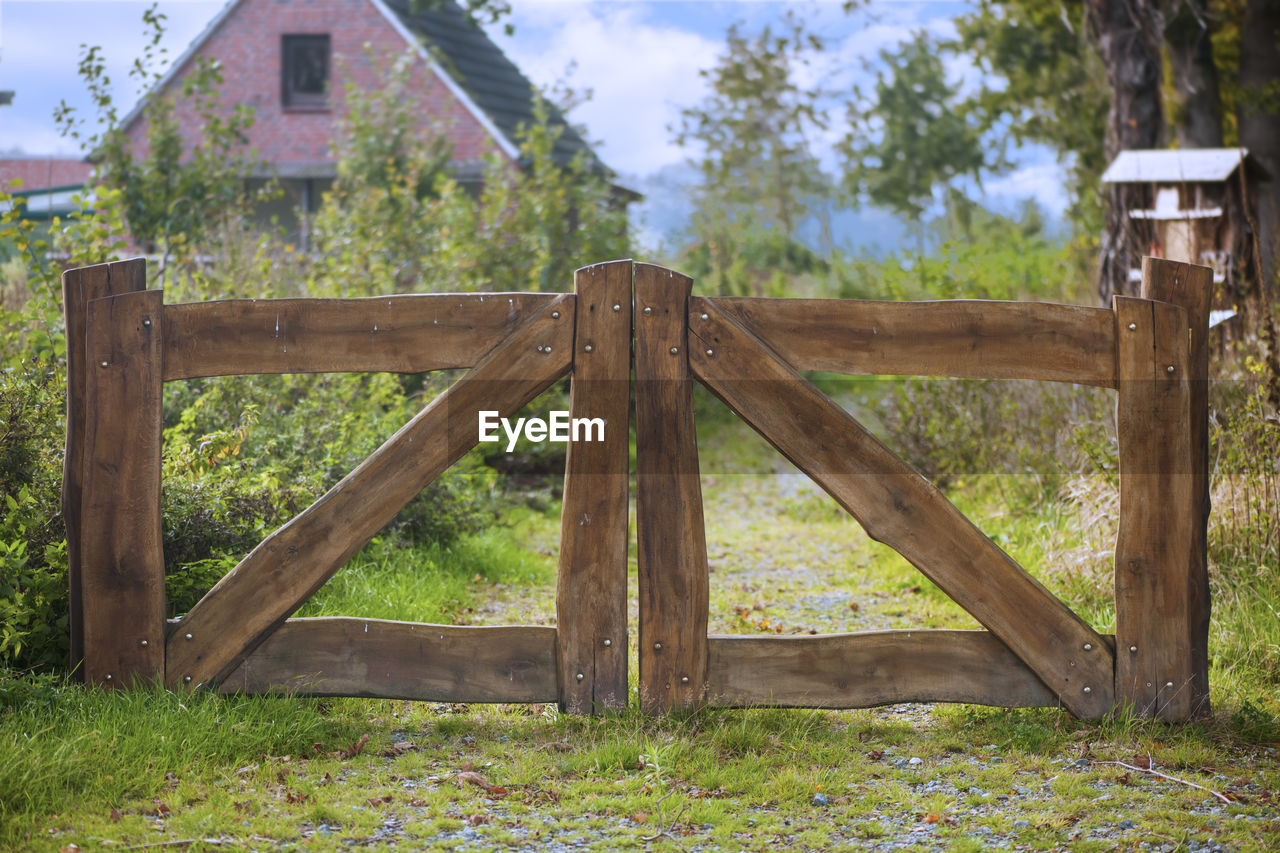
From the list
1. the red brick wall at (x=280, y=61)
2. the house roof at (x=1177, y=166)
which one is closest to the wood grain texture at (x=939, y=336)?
the house roof at (x=1177, y=166)

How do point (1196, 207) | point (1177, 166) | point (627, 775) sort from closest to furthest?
1. point (627, 775)
2. point (1196, 207)
3. point (1177, 166)

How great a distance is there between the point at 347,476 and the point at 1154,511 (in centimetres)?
297

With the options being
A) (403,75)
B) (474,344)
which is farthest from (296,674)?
(403,75)

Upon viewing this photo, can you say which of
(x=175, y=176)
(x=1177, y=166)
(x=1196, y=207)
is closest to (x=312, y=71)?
(x=175, y=176)

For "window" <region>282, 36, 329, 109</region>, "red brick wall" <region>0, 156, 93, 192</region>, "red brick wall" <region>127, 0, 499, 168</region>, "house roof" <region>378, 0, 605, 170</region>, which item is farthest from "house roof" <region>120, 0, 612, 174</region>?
"red brick wall" <region>0, 156, 93, 192</region>

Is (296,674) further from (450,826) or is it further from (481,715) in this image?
(450,826)

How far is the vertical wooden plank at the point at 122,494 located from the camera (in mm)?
4031

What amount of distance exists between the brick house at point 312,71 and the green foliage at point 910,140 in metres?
17.9

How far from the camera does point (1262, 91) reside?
12281mm

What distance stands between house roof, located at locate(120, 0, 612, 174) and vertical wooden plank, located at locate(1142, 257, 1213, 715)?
14329 millimetres

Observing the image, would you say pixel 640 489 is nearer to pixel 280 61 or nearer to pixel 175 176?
pixel 175 176

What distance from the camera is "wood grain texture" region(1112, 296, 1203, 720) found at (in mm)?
4109

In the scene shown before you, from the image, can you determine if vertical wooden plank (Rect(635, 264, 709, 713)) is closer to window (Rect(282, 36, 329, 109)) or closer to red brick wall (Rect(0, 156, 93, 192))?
red brick wall (Rect(0, 156, 93, 192))

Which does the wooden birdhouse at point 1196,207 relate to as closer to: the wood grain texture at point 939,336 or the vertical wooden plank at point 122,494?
the wood grain texture at point 939,336
